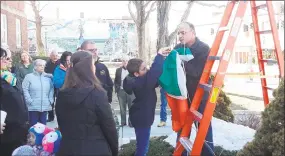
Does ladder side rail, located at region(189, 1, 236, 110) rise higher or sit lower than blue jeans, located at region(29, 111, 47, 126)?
higher

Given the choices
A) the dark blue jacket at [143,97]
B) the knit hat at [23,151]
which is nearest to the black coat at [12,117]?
the knit hat at [23,151]

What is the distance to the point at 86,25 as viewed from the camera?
48188 mm

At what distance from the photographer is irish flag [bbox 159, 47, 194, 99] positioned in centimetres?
403

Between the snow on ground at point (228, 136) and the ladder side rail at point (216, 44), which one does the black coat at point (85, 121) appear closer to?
the ladder side rail at point (216, 44)

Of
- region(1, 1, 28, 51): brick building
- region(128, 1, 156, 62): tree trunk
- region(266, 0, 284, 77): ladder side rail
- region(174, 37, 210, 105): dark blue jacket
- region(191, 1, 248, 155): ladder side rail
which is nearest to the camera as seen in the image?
region(266, 0, 284, 77): ladder side rail

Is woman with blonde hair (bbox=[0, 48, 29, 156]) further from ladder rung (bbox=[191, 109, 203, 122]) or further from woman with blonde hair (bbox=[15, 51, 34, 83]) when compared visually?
woman with blonde hair (bbox=[15, 51, 34, 83])

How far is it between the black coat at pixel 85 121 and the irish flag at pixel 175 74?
3.50 ft

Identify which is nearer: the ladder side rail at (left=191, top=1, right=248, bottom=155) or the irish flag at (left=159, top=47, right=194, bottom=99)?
the ladder side rail at (left=191, top=1, right=248, bottom=155)

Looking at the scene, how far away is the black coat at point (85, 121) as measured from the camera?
3.15 metres

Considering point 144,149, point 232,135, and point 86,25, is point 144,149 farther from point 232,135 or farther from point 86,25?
point 86,25

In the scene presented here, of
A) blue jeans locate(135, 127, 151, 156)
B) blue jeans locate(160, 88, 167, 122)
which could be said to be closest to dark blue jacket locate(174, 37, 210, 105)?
blue jeans locate(135, 127, 151, 156)

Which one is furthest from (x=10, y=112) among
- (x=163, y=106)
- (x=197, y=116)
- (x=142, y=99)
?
(x=163, y=106)

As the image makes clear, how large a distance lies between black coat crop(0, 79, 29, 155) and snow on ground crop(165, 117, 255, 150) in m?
2.78

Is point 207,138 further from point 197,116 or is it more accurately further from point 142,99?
point 142,99
